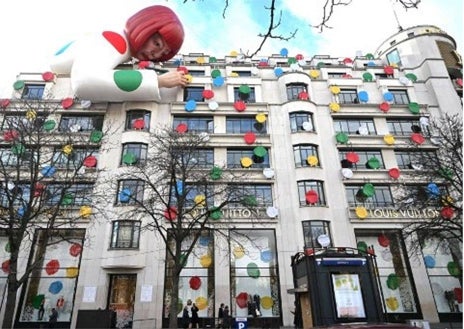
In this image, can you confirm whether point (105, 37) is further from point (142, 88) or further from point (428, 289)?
point (428, 289)

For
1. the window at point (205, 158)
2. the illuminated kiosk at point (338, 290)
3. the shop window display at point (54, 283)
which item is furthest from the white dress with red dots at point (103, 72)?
the illuminated kiosk at point (338, 290)

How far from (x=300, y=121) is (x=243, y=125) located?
195 inches

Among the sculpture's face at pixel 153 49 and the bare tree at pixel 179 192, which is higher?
the sculpture's face at pixel 153 49

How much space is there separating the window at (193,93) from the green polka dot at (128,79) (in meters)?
5.08

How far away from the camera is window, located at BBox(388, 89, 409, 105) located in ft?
110

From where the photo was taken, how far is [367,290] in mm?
15383

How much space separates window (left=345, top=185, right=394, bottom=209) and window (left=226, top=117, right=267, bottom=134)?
8.81 m

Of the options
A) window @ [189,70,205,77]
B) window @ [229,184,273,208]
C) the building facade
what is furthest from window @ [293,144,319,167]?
window @ [189,70,205,77]

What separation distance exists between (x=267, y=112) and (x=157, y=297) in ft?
57.5

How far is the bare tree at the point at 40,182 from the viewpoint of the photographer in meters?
18.1

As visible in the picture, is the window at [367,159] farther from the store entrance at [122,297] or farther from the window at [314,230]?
the store entrance at [122,297]

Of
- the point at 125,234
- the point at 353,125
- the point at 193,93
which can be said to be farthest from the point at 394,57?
the point at 125,234

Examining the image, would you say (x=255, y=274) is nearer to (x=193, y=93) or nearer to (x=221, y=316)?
(x=221, y=316)

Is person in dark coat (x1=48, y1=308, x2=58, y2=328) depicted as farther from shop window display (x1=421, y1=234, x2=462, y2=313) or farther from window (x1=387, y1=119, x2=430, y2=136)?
window (x1=387, y1=119, x2=430, y2=136)
